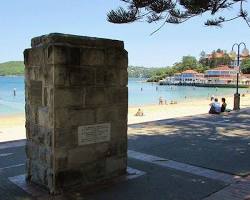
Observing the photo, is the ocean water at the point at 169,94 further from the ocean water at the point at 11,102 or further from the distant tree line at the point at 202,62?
the distant tree line at the point at 202,62

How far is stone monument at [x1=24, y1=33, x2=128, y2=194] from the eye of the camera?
582 cm

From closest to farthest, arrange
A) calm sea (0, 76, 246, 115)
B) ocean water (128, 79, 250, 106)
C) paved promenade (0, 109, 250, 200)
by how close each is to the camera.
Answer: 1. paved promenade (0, 109, 250, 200)
2. calm sea (0, 76, 246, 115)
3. ocean water (128, 79, 250, 106)

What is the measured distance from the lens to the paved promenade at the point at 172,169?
595 centimetres

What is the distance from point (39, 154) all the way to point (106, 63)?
1.79 meters

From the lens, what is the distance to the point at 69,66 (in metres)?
5.88

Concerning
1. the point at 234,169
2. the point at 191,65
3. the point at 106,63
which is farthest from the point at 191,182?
the point at 191,65

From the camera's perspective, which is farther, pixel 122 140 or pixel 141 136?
pixel 141 136

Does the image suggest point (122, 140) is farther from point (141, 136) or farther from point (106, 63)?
point (141, 136)

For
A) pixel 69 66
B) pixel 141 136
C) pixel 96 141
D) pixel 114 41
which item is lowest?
pixel 141 136

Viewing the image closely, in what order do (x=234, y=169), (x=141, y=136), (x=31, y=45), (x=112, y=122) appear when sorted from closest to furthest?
(x=31, y=45) < (x=112, y=122) < (x=234, y=169) < (x=141, y=136)

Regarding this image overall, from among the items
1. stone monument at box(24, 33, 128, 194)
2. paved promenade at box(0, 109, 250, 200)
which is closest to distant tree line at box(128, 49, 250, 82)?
paved promenade at box(0, 109, 250, 200)

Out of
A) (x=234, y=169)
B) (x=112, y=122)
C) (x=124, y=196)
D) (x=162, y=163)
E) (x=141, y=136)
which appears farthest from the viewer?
(x=141, y=136)

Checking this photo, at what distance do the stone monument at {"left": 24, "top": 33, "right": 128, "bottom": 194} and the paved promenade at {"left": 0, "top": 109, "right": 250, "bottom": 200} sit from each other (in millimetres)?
Result: 346

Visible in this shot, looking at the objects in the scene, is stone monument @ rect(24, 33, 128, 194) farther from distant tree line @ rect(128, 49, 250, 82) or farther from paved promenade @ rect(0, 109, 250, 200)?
distant tree line @ rect(128, 49, 250, 82)
